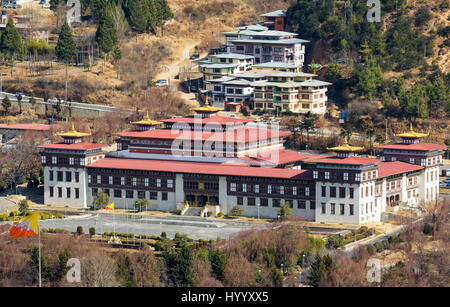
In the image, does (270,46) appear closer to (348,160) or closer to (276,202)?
(276,202)

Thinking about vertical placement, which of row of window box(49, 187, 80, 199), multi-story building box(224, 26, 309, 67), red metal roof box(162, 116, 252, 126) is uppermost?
multi-story building box(224, 26, 309, 67)

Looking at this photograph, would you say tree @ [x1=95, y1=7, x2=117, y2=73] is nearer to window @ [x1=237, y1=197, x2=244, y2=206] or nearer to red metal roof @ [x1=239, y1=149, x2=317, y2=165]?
red metal roof @ [x1=239, y1=149, x2=317, y2=165]

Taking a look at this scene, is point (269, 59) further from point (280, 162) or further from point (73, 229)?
point (73, 229)

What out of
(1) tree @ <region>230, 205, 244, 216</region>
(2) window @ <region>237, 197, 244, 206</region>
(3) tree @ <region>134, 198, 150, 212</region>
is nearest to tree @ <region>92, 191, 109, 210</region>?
(3) tree @ <region>134, 198, 150, 212</region>

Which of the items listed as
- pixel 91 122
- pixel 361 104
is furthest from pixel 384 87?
pixel 91 122

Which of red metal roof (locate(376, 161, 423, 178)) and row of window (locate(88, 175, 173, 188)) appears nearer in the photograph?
red metal roof (locate(376, 161, 423, 178))

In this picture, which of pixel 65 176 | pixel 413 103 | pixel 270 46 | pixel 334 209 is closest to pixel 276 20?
pixel 270 46

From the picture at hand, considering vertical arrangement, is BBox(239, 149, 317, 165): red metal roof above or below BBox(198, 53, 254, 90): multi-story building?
below
